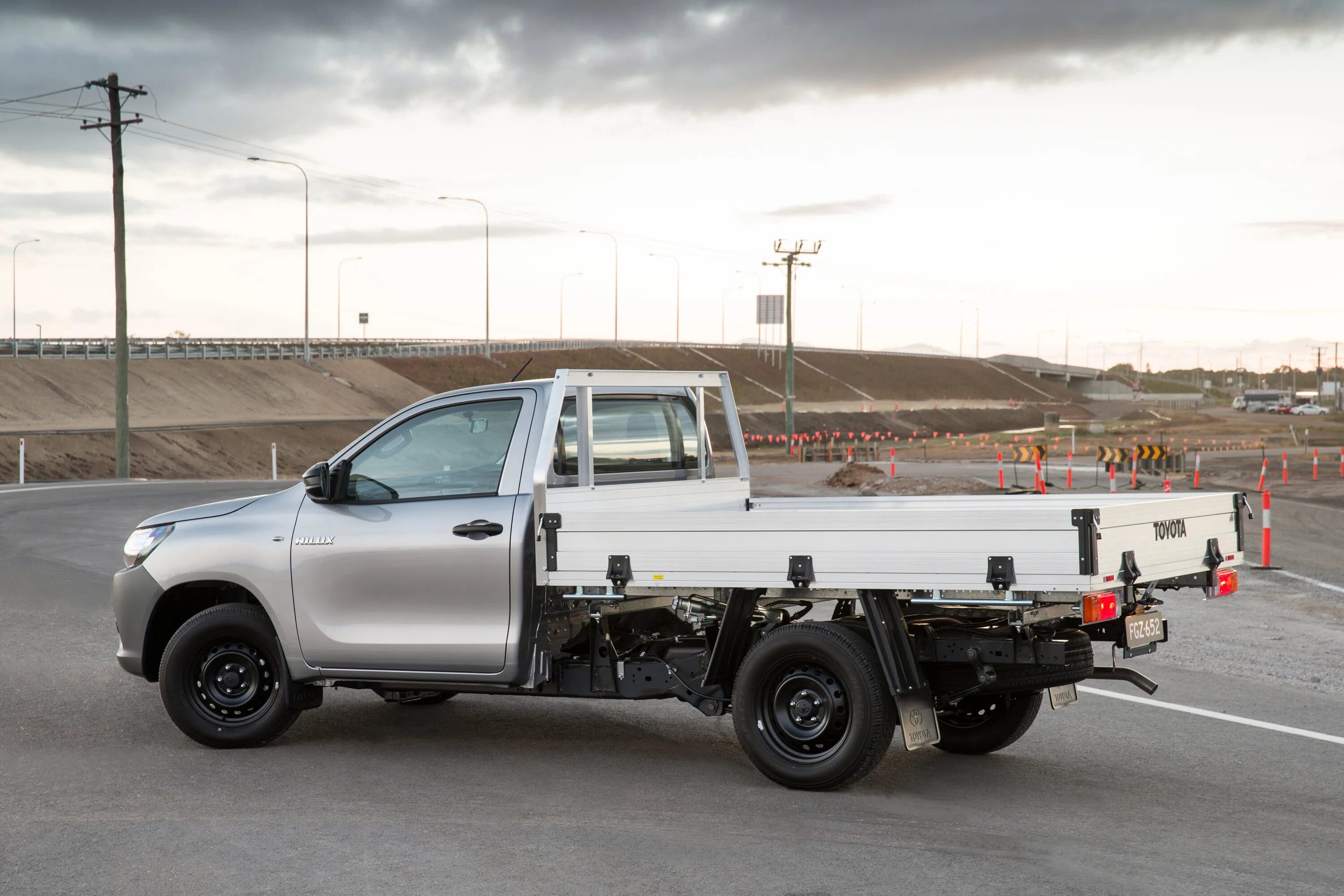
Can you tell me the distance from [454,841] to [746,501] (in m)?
3.42

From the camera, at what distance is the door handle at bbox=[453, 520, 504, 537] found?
6750 millimetres

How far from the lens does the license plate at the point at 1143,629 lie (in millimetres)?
6074

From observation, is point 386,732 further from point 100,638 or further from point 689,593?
point 100,638

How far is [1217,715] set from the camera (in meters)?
8.02

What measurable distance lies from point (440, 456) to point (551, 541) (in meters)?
0.97

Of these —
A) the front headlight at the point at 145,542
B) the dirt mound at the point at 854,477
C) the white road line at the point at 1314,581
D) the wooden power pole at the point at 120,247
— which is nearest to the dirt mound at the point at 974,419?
the dirt mound at the point at 854,477

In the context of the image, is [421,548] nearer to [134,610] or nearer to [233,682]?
[233,682]

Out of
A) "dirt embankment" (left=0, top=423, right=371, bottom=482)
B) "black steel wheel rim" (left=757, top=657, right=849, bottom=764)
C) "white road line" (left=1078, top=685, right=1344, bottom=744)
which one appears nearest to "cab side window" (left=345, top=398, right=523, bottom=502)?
"black steel wheel rim" (left=757, top=657, right=849, bottom=764)

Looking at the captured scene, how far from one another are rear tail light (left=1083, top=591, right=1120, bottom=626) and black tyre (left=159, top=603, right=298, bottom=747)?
4335 mm

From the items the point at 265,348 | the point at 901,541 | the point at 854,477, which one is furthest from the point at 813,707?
the point at 265,348

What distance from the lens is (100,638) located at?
36.3 feet

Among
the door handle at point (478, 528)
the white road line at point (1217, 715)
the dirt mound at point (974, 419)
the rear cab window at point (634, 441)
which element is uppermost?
the dirt mound at point (974, 419)

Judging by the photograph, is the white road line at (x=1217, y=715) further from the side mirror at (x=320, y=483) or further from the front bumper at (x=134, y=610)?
the front bumper at (x=134, y=610)

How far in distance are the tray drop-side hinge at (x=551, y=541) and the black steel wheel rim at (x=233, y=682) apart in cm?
188
